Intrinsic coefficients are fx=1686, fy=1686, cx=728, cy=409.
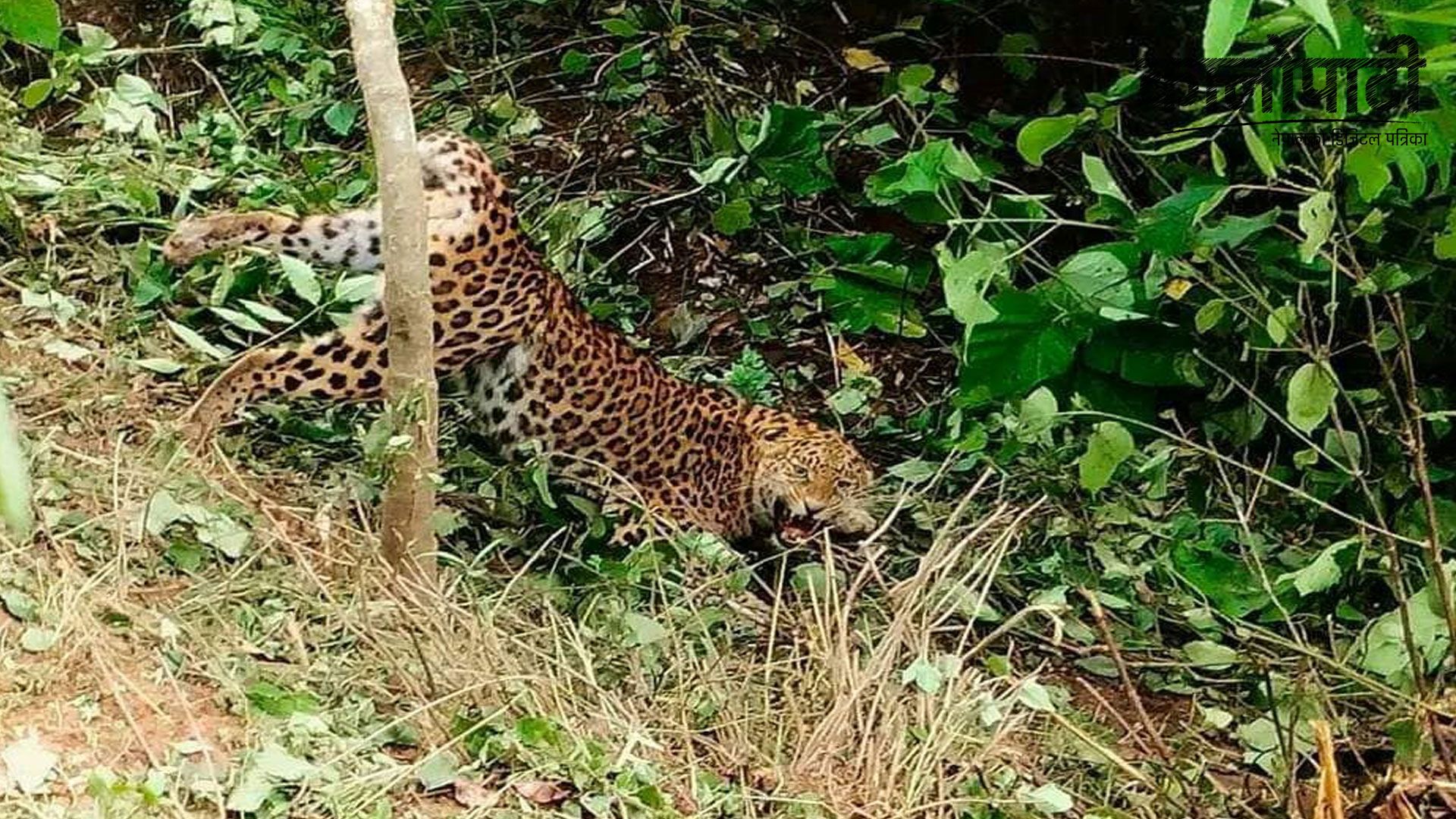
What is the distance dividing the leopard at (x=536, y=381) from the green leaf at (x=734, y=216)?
0.61 metres

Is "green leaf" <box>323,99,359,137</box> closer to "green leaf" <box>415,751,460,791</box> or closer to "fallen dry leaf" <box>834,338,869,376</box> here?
"fallen dry leaf" <box>834,338,869,376</box>

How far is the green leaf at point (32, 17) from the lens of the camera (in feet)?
8.84

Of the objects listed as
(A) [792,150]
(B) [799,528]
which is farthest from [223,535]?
(A) [792,150]

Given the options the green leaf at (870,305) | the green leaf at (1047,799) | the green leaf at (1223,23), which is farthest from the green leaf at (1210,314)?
the green leaf at (1223,23)

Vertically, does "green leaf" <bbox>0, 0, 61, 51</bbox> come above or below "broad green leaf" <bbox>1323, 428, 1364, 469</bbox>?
above

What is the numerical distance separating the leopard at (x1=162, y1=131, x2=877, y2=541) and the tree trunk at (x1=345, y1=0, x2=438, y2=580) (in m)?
0.80

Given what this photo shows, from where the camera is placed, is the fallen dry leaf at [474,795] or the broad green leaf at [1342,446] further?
the broad green leaf at [1342,446]

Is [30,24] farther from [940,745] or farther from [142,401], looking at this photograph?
[940,745]

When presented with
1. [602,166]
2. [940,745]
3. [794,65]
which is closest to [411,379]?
[940,745]

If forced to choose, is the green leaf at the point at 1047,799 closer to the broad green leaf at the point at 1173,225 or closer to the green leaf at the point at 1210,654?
the green leaf at the point at 1210,654

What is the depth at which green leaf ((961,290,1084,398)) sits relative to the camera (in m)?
4.72

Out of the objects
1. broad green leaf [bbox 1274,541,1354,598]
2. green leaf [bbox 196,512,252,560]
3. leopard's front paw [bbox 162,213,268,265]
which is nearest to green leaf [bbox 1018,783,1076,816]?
broad green leaf [bbox 1274,541,1354,598]

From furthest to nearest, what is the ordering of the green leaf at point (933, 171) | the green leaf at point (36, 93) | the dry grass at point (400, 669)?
the green leaf at point (36, 93) → the green leaf at point (933, 171) → the dry grass at point (400, 669)

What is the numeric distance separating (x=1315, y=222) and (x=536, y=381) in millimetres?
2516
